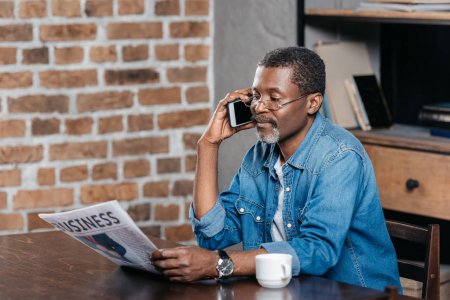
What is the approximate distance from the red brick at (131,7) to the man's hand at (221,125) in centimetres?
130

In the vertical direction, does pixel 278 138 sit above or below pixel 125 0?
below

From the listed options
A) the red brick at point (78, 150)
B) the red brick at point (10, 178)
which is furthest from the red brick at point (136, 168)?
the red brick at point (10, 178)

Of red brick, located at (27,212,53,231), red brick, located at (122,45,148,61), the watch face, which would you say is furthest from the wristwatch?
red brick, located at (122,45,148,61)

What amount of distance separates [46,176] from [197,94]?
0.72 meters

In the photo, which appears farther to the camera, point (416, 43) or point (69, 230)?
point (416, 43)

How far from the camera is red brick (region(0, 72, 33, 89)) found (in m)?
3.52

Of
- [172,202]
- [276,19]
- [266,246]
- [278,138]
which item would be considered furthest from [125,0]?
[266,246]

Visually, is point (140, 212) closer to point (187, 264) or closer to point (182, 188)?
point (182, 188)

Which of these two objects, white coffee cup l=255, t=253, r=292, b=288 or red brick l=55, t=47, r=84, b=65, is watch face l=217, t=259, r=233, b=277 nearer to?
white coffee cup l=255, t=253, r=292, b=288

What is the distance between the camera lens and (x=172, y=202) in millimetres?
3918

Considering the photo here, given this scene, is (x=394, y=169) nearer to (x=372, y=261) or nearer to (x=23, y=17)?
(x=372, y=261)

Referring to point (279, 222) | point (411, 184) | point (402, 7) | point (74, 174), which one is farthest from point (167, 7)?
point (279, 222)

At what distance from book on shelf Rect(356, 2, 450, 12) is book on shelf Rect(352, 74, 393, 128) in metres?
0.34

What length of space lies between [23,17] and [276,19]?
36.6 inches
